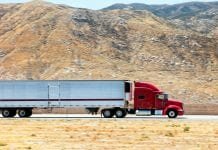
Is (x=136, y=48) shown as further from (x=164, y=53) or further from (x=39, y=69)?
(x=39, y=69)

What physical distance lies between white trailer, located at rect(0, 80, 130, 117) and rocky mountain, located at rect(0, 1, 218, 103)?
33.5 m

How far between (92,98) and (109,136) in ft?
65.0

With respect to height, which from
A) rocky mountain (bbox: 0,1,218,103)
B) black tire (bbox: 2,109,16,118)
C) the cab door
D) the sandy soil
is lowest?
black tire (bbox: 2,109,16,118)

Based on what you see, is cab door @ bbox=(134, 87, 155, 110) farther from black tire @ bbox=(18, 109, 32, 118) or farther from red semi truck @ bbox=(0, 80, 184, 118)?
black tire @ bbox=(18, 109, 32, 118)

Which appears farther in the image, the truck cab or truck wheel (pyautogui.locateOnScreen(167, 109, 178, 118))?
truck wheel (pyautogui.locateOnScreen(167, 109, 178, 118))

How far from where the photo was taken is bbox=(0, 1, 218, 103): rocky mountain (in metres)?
93.3

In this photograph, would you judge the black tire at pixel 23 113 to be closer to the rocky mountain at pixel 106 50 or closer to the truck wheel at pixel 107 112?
the truck wheel at pixel 107 112

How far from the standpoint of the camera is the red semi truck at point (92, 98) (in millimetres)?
52750

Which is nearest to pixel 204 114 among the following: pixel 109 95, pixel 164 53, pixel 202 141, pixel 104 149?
pixel 109 95

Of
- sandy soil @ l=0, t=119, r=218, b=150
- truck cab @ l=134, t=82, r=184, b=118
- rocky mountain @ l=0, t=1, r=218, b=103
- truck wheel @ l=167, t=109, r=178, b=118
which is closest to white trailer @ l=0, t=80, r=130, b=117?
truck cab @ l=134, t=82, r=184, b=118

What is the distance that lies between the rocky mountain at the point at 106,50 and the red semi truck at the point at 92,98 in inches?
1257

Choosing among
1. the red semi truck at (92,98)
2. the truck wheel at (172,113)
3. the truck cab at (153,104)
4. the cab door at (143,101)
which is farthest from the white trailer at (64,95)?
the truck wheel at (172,113)

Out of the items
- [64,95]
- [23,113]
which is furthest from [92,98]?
[23,113]

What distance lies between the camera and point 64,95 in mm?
53656
